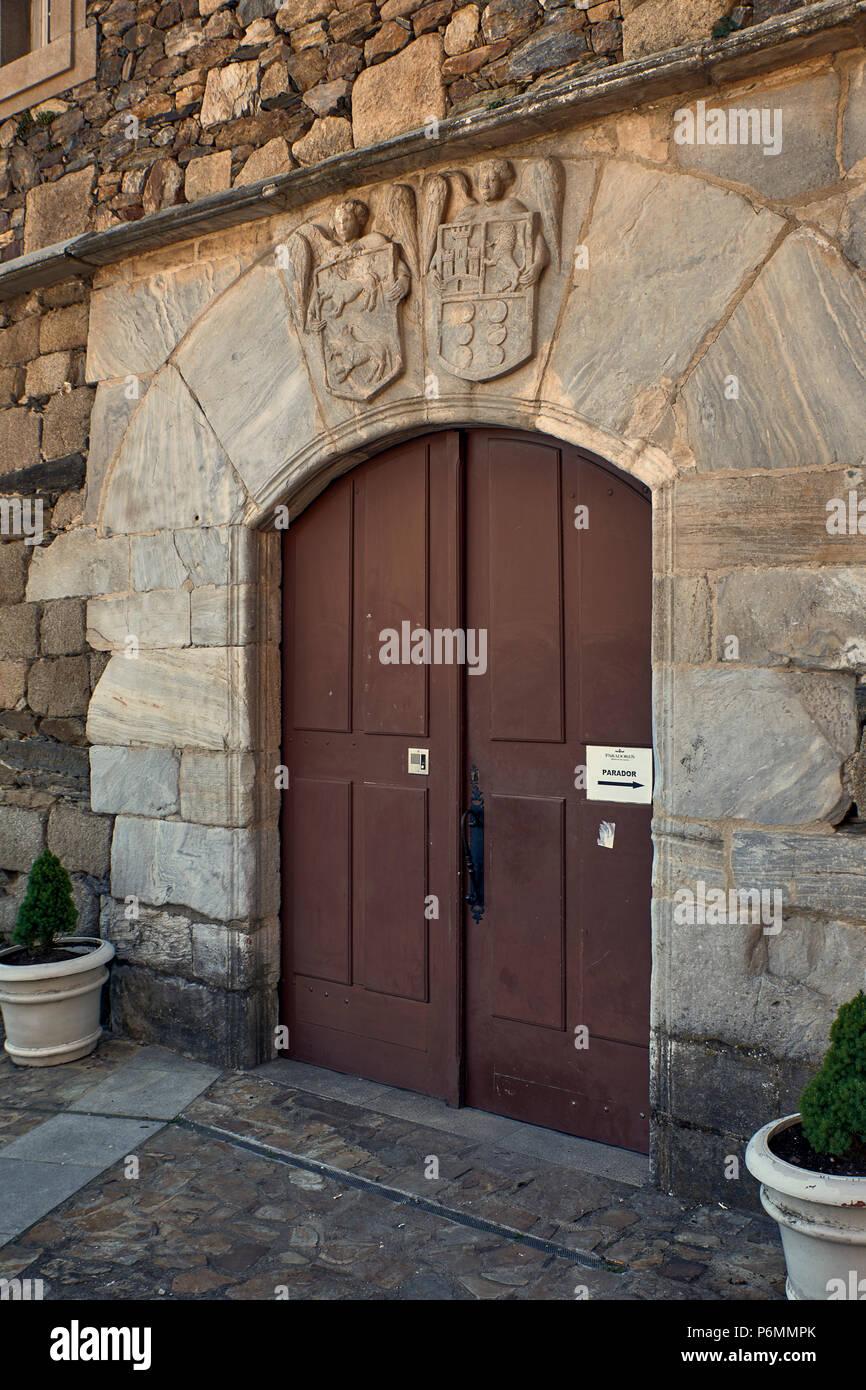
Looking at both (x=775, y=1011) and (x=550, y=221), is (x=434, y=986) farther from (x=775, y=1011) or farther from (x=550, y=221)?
(x=550, y=221)

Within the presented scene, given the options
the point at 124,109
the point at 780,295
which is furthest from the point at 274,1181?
the point at 124,109

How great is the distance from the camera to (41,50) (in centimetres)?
436

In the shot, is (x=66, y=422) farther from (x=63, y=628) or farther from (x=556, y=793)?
(x=556, y=793)

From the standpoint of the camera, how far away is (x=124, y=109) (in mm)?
4129

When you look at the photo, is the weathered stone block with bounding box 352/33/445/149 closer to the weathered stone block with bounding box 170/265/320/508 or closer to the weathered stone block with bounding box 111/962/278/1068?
the weathered stone block with bounding box 170/265/320/508

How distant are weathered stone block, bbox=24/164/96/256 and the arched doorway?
170 cm

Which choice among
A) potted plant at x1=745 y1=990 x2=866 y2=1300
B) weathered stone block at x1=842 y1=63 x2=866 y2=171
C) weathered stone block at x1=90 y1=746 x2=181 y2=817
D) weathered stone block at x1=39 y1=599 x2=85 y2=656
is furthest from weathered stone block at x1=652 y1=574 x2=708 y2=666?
weathered stone block at x1=39 y1=599 x2=85 y2=656

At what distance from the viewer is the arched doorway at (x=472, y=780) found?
3.20 meters

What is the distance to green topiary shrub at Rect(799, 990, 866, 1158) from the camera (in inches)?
86.3

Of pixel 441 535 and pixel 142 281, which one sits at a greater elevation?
pixel 142 281

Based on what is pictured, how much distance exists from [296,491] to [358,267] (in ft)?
2.63

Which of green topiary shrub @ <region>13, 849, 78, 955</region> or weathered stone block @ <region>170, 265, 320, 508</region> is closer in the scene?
weathered stone block @ <region>170, 265, 320, 508</region>

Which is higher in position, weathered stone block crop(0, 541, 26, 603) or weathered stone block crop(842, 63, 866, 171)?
weathered stone block crop(842, 63, 866, 171)

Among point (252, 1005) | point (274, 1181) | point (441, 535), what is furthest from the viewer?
point (252, 1005)
